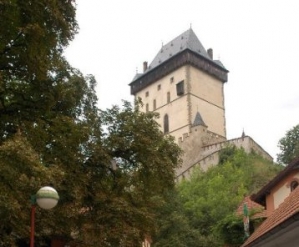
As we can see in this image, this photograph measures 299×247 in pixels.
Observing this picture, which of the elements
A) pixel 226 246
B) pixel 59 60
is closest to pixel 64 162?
pixel 59 60

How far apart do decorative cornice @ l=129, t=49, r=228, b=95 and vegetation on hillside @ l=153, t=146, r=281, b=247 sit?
21904 mm

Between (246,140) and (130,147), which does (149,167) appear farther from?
(246,140)

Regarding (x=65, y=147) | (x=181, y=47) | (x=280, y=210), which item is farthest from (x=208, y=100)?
(x=280, y=210)

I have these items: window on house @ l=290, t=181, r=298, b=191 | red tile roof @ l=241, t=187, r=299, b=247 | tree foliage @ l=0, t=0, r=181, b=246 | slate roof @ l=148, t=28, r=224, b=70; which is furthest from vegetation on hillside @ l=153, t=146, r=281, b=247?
slate roof @ l=148, t=28, r=224, b=70

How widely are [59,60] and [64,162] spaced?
9.75ft

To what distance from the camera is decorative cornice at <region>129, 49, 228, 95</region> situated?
93750 millimetres

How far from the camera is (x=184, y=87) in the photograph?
298ft

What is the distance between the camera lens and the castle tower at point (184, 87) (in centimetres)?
8962

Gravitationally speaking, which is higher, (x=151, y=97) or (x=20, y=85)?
(x=151, y=97)

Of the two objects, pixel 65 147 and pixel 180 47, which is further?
pixel 180 47

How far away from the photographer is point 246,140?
7656cm

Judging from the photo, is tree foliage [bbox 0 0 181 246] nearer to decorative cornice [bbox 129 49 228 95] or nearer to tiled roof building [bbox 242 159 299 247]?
tiled roof building [bbox 242 159 299 247]

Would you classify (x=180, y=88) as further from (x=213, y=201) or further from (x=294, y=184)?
(x=294, y=184)

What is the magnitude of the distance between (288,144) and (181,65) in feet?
66.2
